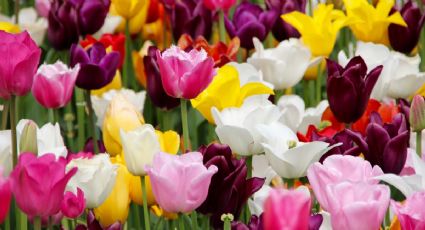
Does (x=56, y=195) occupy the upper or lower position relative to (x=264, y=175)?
upper

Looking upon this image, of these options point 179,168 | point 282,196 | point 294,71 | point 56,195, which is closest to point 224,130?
point 179,168

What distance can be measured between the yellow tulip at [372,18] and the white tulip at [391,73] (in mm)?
119

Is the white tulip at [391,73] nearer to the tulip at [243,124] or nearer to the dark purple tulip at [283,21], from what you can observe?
the dark purple tulip at [283,21]

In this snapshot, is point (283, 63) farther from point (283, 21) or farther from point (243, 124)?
point (243, 124)

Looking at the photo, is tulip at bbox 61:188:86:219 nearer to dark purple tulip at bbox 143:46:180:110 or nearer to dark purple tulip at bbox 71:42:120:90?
dark purple tulip at bbox 143:46:180:110

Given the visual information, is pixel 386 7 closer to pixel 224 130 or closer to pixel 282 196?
pixel 224 130

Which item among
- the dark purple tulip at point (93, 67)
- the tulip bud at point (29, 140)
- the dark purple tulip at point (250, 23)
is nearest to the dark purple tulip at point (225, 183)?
the tulip bud at point (29, 140)

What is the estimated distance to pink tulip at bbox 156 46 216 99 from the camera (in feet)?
5.81

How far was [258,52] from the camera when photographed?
248 cm

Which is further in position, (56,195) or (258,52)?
(258,52)

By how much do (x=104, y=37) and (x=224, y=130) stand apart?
974 millimetres

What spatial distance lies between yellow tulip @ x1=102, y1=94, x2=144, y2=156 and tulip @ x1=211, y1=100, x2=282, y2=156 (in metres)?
0.17

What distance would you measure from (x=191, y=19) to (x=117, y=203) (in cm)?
104

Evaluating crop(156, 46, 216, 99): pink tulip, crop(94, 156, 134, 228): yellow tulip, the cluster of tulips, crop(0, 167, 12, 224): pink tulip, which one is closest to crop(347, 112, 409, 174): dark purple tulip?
the cluster of tulips
